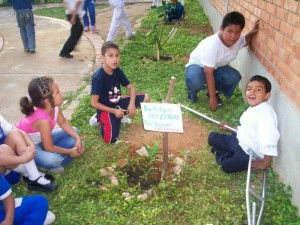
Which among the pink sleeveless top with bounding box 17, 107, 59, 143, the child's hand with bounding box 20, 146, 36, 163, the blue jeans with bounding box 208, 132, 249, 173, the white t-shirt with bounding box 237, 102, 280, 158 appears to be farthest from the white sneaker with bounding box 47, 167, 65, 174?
the white t-shirt with bounding box 237, 102, 280, 158

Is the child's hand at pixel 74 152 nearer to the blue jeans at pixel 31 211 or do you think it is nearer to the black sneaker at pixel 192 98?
the blue jeans at pixel 31 211

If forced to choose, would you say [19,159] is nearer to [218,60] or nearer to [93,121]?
[93,121]

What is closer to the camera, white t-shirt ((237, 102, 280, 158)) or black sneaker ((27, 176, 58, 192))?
white t-shirt ((237, 102, 280, 158))

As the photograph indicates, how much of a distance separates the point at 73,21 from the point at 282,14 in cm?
370

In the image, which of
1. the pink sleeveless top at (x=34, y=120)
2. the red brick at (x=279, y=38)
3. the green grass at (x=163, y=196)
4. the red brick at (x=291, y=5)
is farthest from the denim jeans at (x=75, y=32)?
the red brick at (x=291, y=5)

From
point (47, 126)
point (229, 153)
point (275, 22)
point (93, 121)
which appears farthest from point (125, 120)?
point (275, 22)

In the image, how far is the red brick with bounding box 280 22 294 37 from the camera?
2607 millimetres

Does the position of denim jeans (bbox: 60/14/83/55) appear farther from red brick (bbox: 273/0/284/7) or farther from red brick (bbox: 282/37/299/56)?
red brick (bbox: 282/37/299/56)

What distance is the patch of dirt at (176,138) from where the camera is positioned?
328 centimetres

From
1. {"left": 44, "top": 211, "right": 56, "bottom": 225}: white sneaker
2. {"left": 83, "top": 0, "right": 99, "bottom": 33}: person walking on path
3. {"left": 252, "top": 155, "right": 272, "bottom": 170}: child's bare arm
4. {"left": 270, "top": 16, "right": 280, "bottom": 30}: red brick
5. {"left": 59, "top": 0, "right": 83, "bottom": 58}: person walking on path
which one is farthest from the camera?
{"left": 83, "top": 0, "right": 99, "bottom": 33}: person walking on path

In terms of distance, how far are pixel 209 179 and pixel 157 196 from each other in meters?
0.50

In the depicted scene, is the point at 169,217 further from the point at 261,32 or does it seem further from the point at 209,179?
the point at 261,32

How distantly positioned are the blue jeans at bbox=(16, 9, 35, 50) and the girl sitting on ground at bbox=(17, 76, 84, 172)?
3.65m

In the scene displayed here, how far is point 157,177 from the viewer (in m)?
2.82
